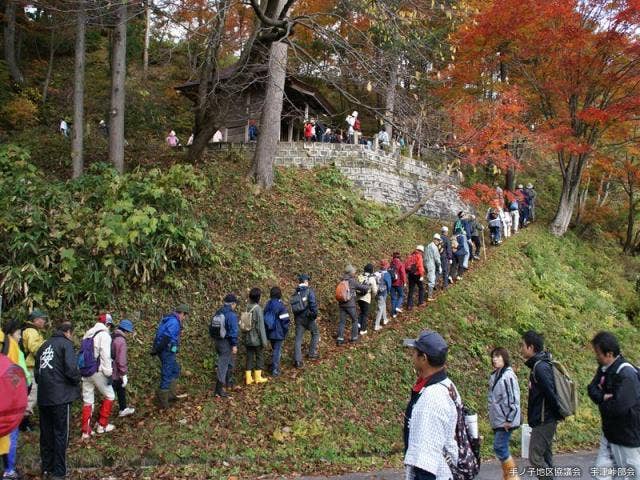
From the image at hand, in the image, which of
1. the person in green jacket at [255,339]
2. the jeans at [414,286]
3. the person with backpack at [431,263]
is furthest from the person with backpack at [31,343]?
the person with backpack at [431,263]

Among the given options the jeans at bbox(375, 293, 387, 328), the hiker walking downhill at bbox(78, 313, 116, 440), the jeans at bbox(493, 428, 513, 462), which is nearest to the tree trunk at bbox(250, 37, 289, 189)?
the jeans at bbox(375, 293, 387, 328)

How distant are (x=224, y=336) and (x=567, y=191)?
17.6 m

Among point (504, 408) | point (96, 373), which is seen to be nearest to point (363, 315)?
point (504, 408)

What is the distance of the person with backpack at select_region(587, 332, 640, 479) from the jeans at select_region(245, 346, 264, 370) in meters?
5.77

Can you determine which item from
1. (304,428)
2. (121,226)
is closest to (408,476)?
(304,428)

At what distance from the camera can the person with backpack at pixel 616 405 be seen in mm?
4535

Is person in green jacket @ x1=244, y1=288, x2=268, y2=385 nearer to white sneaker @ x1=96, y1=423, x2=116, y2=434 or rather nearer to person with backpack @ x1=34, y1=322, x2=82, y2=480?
white sneaker @ x1=96, y1=423, x2=116, y2=434

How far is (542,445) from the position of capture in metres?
5.39

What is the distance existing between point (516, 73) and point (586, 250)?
8.64m

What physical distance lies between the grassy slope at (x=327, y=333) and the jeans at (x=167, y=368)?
513 mm

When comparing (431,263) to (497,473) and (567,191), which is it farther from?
(567,191)

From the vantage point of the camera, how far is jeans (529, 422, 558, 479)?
537 centimetres

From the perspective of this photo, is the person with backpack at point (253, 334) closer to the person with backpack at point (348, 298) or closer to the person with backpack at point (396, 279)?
the person with backpack at point (348, 298)

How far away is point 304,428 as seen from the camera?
25.5 ft
